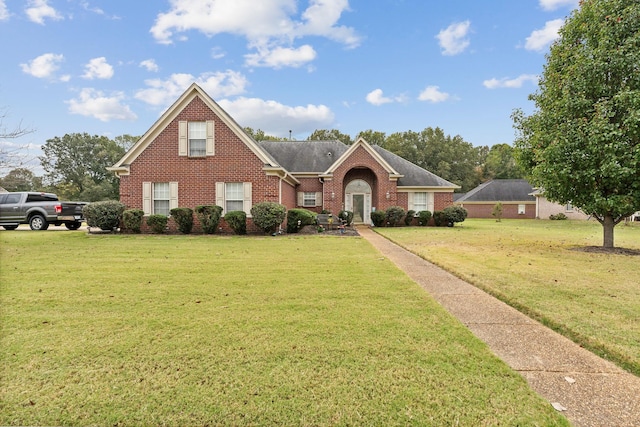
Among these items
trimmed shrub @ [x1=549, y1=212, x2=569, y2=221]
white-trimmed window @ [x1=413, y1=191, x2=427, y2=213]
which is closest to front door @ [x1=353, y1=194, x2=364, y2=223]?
white-trimmed window @ [x1=413, y1=191, x2=427, y2=213]

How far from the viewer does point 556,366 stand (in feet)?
10.8

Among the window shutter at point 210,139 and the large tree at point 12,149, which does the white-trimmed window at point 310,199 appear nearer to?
the window shutter at point 210,139

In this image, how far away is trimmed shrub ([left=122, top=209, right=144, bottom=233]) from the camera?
1562 cm

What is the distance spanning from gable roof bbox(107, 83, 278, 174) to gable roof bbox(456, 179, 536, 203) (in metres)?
37.8

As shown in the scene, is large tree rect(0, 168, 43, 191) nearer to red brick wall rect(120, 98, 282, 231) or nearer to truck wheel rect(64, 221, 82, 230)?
truck wheel rect(64, 221, 82, 230)

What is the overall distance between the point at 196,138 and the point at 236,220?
4.91m

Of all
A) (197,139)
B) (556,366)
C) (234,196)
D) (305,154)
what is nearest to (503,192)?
(305,154)

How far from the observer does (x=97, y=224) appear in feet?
50.4

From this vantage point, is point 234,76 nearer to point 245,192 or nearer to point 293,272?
point 245,192

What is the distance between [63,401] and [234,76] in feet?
74.3

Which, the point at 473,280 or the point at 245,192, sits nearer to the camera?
the point at 473,280

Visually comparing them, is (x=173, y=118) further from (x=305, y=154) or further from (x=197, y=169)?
(x=305, y=154)

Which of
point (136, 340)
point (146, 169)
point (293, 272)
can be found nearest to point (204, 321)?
point (136, 340)

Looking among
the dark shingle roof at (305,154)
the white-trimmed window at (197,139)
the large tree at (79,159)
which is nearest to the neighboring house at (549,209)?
the dark shingle roof at (305,154)
